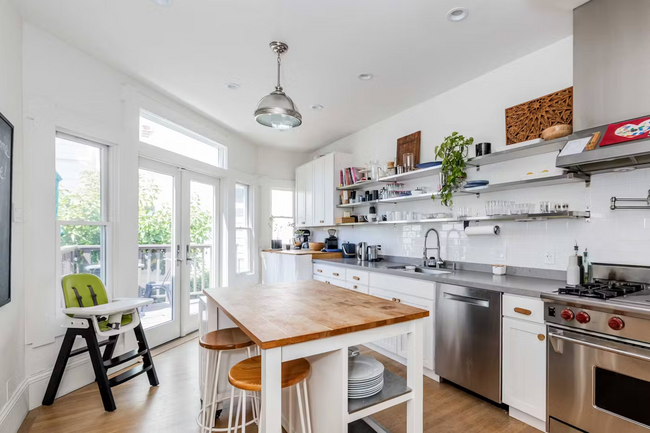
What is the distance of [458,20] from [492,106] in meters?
1.05

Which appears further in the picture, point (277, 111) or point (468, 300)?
point (468, 300)

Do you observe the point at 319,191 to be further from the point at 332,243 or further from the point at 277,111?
the point at 277,111

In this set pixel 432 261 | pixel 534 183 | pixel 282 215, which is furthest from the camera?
pixel 282 215

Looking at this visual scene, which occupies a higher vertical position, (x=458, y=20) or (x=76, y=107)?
(x=458, y=20)

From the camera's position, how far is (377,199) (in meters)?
4.21

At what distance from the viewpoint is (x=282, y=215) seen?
6152 millimetres

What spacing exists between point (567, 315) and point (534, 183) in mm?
1169

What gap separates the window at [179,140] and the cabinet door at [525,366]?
Result: 4031 mm

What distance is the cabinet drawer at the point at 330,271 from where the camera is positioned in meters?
4.08

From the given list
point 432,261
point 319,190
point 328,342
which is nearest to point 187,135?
point 319,190

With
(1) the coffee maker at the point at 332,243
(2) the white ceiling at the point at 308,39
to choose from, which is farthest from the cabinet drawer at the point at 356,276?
(2) the white ceiling at the point at 308,39

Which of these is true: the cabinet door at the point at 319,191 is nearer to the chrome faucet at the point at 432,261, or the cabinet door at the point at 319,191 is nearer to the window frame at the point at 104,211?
the chrome faucet at the point at 432,261

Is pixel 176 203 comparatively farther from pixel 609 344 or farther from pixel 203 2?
pixel 609 344

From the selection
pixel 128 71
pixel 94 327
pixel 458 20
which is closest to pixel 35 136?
pixel 128 71
